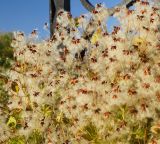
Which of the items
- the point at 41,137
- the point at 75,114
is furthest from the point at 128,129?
the point at 41,137

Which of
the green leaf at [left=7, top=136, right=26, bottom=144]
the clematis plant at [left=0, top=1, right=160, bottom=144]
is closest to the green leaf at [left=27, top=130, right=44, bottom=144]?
the clematis plant at [left=0, top=1, right=160, bottom=144]

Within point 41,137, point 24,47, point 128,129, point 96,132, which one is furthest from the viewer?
point 24,47

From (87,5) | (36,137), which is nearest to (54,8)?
(87,5)

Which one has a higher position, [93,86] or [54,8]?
[54,8]

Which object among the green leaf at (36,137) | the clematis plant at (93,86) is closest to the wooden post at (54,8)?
the clematis plant at (93,86)

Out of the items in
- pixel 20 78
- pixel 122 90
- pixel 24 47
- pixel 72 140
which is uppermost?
pixel 24 47

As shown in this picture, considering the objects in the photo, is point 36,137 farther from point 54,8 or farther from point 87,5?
point 54,8

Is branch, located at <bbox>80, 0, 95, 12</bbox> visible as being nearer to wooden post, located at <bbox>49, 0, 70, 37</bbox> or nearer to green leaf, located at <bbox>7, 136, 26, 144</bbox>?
wooden post, located at <bbox>49, 0, 70, 37</bbox>

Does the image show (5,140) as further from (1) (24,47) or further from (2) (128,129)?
(2) (128,129)

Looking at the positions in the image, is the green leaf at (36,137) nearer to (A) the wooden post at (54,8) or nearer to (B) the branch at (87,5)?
(B) the branch at (87,5)
